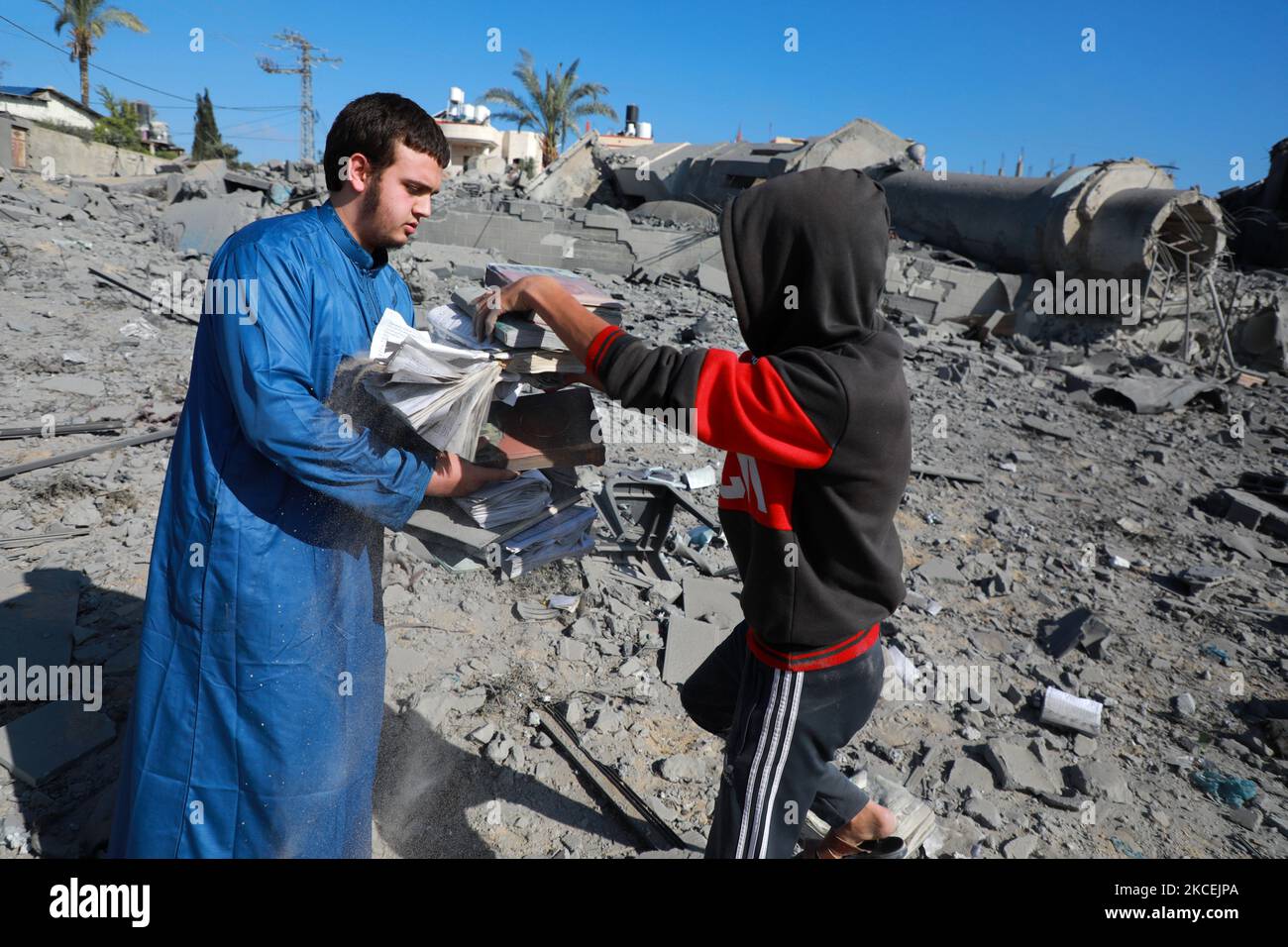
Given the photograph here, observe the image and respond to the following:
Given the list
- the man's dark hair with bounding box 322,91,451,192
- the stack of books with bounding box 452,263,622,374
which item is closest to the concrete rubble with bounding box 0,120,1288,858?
the stack of books with bounding box 452,263,622,374

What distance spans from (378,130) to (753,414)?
1108mm

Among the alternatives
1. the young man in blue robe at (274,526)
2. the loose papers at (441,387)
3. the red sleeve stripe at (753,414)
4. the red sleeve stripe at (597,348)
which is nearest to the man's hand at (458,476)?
the young man in blue robe at (274,526)

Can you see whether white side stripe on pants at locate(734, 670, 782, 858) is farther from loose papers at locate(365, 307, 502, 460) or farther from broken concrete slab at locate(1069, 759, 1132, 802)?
broken concrete slab at locate(1069, 759, 1132, 802)

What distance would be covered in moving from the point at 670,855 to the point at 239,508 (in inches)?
66.7

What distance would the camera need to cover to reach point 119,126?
111 feet

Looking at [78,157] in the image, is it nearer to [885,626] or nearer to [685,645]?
[685,645]

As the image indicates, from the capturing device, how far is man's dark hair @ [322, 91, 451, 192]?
5.89 feet

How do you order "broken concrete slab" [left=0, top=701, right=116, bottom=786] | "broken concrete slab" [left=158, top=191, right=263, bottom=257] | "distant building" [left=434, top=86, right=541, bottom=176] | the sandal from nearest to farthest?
the sandal → "broken concrete slab" [left=0, top=701, right=116, bottom=786] → "broken concrete slab" [left=158, top=191, right=263, bottom=257] → "distant building" [left=434, top=86, right=541, bottom=176]

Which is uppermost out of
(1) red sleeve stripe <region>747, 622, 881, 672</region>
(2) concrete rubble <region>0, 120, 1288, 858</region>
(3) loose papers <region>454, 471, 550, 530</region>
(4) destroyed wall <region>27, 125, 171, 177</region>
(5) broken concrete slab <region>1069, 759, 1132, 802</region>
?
(4) destroyed wall <region>27, 125, 171, 177</region>

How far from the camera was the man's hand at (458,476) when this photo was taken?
6.15 ft

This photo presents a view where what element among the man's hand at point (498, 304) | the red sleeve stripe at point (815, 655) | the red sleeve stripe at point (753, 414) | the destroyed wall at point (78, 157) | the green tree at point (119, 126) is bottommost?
the red sleeve stripe at point (815, 655)

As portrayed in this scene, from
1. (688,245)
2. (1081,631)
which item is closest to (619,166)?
(688,245)

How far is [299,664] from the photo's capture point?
6.16 feet

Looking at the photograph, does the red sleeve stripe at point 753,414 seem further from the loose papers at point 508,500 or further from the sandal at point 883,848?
the sandal at point 883,848
